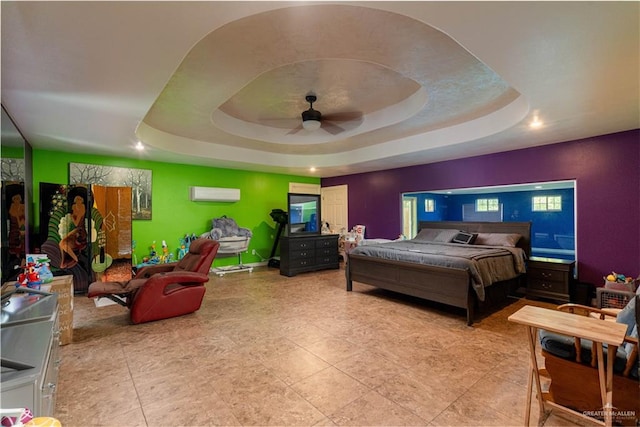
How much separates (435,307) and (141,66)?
14.1 ft

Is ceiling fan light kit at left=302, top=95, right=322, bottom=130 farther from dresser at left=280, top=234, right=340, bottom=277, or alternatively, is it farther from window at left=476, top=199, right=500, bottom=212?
window at left=476, top=199, right=500, bottom=212

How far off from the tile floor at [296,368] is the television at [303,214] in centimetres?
265

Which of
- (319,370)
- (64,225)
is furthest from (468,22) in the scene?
(64,225)

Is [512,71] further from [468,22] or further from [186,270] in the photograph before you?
[186,270]

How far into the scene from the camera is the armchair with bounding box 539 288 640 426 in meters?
1.68

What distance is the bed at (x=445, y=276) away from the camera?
137 inches

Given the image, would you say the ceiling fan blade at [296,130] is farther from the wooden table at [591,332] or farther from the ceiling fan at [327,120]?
the wooden table at [591,332]

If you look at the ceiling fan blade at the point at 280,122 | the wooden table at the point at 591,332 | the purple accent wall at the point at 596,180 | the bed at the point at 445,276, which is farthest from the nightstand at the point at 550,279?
the ceiling fan blade at the point at 280,122

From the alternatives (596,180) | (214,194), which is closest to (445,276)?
(596,180)

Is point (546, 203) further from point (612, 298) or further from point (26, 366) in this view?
point (26, 366)

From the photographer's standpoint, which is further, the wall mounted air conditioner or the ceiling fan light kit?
the wall mounted air conditioner

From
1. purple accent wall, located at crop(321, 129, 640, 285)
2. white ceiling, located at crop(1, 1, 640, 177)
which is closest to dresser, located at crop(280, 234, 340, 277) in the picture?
white ceiling, located at crop(1, 1, 640, 177)

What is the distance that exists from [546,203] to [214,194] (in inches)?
269

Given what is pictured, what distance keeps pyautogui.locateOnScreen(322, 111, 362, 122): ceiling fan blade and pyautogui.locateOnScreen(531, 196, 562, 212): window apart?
3.95m
